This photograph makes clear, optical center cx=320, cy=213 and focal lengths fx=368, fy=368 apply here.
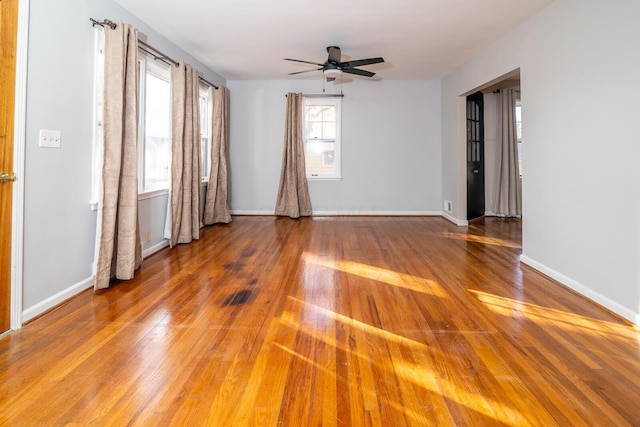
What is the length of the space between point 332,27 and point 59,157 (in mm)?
2960

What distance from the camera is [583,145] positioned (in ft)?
9.29

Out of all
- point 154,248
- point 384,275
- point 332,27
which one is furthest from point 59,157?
point 332,27

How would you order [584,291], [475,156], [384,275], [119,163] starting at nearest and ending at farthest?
1. [584,291]
2. [119,163]
3. [384,275]
4. [475,156]

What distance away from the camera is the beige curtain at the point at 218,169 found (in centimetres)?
584

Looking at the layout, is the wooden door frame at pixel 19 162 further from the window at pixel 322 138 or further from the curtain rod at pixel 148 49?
the window at pixel 322 138

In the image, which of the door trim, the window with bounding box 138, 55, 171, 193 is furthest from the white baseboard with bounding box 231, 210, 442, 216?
the door trim

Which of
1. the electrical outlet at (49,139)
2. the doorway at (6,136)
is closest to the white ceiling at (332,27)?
the doorway at (6,136)

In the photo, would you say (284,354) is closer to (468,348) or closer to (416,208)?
Answer: (468,348)

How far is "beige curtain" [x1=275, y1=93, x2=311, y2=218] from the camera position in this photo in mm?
6668

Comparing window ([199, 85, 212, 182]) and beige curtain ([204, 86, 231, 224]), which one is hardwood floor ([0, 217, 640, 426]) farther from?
window ([199, 85, 212, 182])

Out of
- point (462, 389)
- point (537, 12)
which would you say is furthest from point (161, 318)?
point (537, 12)

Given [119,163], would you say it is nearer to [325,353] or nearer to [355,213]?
[325,353]

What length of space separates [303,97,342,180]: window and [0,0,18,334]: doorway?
506 cm

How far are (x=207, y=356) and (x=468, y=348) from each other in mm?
1365
